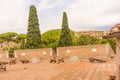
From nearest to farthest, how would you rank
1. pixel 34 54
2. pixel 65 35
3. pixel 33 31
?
pixel 34 54 → pixel 33 31 → pixel 65 35

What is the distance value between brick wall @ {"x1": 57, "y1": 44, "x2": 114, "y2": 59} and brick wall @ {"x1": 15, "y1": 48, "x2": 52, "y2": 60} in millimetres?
1759

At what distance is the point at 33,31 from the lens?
1603 inches

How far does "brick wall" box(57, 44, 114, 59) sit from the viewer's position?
3072 centimetres

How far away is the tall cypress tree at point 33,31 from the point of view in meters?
40.3

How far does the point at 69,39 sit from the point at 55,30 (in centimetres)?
2331

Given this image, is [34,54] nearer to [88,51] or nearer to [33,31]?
[33,31]

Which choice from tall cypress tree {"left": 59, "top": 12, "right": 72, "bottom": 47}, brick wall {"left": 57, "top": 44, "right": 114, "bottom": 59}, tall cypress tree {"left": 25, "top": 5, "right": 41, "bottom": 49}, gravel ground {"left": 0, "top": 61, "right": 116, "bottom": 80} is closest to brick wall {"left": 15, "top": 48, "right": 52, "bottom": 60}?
brick wall {"left": 57, "top": 44, "right": 114, "bottom": 59}

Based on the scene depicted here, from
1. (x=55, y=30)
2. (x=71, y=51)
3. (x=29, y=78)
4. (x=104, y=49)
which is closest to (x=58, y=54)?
(x=71, y=51)

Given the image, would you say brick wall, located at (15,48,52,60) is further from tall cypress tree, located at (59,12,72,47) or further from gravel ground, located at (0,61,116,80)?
gravel ground, located at (0,61,116,80)

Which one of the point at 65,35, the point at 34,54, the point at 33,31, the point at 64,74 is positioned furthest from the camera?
the point at 65,35

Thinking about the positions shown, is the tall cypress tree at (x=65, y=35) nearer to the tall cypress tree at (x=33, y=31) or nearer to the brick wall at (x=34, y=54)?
the tall cypress tree at (x=33, y=31)

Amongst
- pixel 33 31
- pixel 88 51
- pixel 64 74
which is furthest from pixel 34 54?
pixel 64 74

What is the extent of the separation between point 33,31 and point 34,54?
6536 mm

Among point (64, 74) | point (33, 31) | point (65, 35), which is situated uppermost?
point (33, 31)
